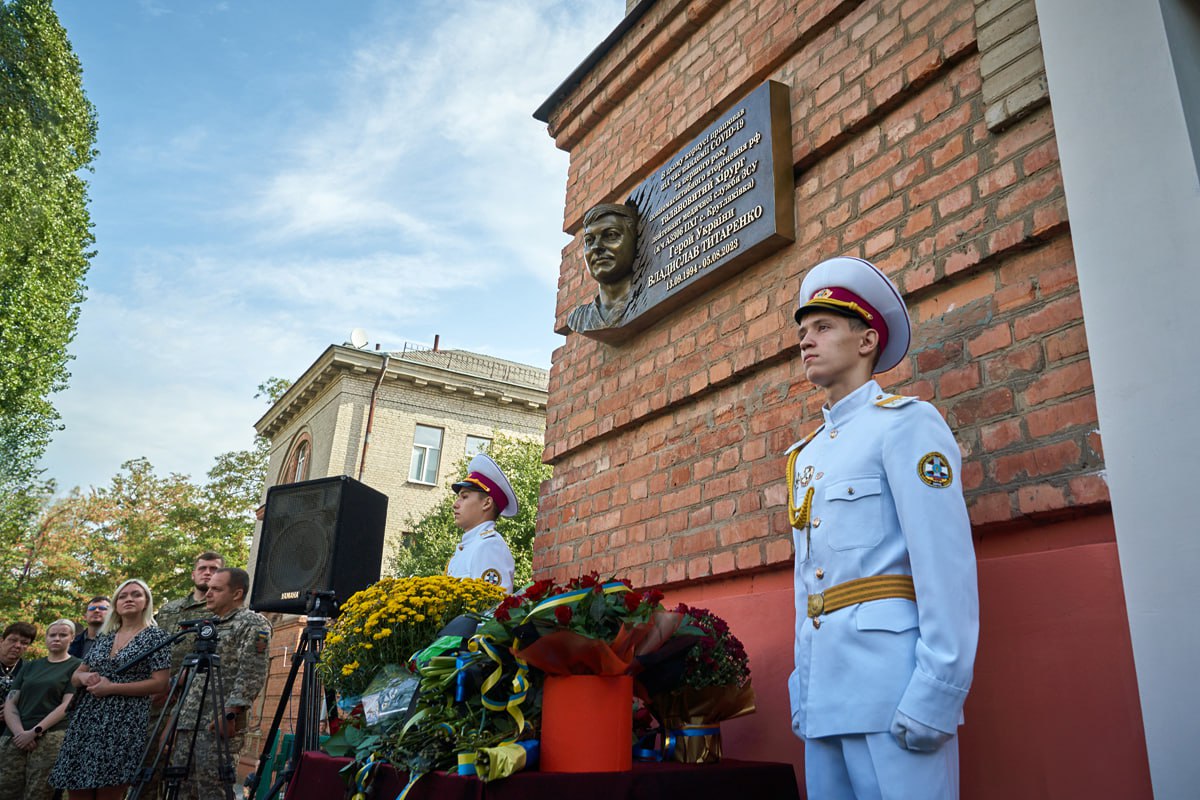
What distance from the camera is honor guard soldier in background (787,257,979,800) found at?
71.4 inches

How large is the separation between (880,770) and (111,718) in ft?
14.4

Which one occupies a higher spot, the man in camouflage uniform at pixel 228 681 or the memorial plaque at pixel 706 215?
the memorial plaque at pixel 706 215

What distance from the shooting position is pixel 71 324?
62.4 feet

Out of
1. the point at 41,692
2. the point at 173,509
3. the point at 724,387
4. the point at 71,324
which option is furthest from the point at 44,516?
the point at 724,387

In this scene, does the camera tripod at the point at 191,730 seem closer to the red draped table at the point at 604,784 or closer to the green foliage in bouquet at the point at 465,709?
the red draped table at the point at 604,784

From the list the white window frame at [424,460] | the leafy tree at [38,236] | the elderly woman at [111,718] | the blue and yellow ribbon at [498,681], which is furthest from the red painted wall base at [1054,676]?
the white window frame at [424,460]

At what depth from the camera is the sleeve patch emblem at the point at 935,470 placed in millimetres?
1986

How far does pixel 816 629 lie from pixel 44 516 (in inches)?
1120

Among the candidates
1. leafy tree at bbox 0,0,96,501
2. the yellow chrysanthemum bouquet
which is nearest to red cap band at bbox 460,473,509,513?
the yellow chrysanthemum bouquet

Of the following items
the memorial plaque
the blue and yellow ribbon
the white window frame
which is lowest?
the blue and yellow ribbon

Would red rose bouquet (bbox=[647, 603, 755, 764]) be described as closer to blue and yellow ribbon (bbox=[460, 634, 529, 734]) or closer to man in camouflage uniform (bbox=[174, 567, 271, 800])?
blue and yellow ribbon (bbox=[460, 634, 529, 734])

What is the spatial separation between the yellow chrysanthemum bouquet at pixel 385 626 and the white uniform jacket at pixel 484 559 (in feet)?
3.47

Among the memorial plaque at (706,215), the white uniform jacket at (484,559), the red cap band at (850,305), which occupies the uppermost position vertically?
the memorial plaque at (706,215)

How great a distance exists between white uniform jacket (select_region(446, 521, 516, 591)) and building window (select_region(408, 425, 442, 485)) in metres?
18.5
